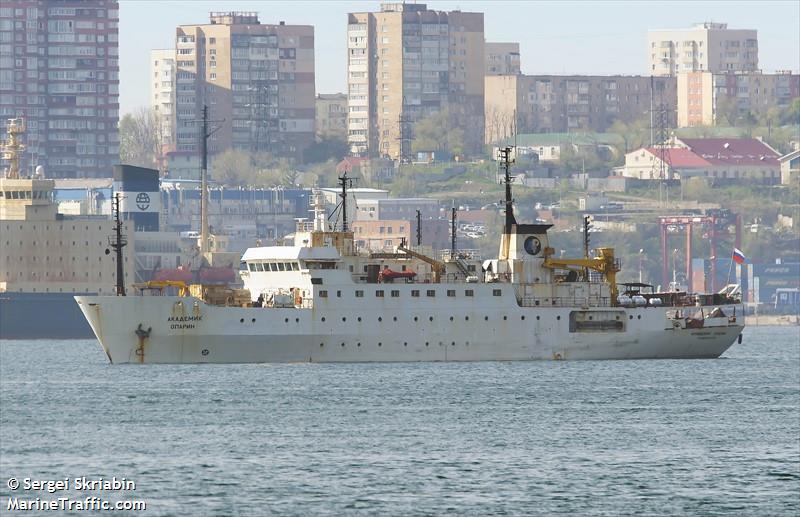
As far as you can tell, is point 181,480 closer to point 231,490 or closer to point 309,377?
point 231,490

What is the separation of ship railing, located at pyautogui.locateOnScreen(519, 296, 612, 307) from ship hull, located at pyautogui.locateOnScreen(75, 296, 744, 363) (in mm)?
230

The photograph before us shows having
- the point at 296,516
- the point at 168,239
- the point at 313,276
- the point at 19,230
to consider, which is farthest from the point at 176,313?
the point at 168,239

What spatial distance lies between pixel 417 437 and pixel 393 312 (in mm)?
21204

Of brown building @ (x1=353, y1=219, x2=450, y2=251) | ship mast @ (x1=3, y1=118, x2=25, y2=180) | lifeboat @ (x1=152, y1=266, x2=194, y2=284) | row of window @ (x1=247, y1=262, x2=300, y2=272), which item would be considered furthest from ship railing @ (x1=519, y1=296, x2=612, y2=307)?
brown building @ (x1=353, y1=219, x2=450, y2=251)

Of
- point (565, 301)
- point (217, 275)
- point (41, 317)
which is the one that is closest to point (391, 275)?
point (565, 301)

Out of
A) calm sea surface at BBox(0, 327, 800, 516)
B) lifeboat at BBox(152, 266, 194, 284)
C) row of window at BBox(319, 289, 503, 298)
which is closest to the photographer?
calm sea surface at BBox(0, 327, 800, 516)

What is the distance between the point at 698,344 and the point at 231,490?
119ft

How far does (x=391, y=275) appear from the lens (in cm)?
7144

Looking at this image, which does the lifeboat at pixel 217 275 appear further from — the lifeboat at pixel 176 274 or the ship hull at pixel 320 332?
the ship hull at pixel 320 332

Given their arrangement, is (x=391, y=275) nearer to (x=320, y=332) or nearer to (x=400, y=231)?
(x=320, y=332)

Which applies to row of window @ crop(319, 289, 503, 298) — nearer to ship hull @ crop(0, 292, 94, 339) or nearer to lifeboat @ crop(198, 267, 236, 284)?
ship hull @ crop(0, 292, 94, 339)

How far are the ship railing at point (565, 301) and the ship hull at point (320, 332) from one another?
230 mm

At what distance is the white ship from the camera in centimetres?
7062

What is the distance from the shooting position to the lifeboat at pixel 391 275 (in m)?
71.3
